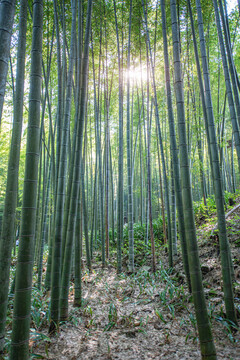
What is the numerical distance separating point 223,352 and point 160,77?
540 cm

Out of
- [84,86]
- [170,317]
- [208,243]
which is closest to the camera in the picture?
[84,86]

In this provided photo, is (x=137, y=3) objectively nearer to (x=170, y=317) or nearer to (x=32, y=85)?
(x=32, y=85)

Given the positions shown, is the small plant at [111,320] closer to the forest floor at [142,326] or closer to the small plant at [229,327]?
the forest floor at [142,326]

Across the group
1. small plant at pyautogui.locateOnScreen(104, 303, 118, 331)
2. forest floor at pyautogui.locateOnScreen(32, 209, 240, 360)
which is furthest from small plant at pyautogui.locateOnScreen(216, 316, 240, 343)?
small plant at pyautogui.locateOnScreen(104, 303, 118, 331)

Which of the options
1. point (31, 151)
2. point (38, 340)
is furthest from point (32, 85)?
point (38, 340)

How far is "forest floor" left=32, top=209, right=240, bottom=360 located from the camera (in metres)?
1.69

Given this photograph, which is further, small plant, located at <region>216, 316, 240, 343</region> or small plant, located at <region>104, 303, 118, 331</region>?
small plant, located at <region>104, 303, 118, 331</region>

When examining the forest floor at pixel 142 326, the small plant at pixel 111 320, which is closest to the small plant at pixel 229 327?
the forest floor at pixel 142 326

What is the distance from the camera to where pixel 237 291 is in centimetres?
229

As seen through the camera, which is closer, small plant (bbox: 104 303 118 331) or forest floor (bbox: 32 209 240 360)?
forest floor (bbox: 32 209 240 360)

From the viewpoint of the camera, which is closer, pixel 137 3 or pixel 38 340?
pixel 38 340

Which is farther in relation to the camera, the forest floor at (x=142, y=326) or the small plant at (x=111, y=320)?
the small plant at (x=111, y=320)

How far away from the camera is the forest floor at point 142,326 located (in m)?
1.69

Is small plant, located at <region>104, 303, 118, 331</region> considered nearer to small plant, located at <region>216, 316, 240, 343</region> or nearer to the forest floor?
the forest floor
